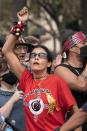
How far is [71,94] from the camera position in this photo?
20.1ft

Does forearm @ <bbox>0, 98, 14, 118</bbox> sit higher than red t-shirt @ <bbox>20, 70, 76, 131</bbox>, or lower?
lower

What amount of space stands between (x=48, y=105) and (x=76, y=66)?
0.74 m

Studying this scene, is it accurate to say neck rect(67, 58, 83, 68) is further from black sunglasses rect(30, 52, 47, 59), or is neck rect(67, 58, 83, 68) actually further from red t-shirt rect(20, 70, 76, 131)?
red t-shirt rect(20, 70, 76, 131)

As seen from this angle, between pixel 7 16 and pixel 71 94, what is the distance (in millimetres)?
21604

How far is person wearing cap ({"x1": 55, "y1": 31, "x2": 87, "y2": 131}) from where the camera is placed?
20.5ft

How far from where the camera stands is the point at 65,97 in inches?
238

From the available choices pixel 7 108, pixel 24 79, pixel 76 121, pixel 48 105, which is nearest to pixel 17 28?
pixel 24 79

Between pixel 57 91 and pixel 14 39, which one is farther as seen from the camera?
pixel 14 39

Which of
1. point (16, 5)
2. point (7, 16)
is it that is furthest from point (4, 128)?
point (7, 16)

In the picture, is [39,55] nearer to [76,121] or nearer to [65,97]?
[65,97]

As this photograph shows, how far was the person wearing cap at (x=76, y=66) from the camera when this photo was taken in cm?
625

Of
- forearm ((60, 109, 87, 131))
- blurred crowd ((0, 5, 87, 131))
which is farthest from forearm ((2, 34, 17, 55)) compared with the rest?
forearm ((60, 109, 87, 131))

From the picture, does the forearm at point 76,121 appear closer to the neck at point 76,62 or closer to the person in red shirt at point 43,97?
the person in red shirt at point 43,97

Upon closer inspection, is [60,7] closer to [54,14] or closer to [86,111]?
[54,14]
